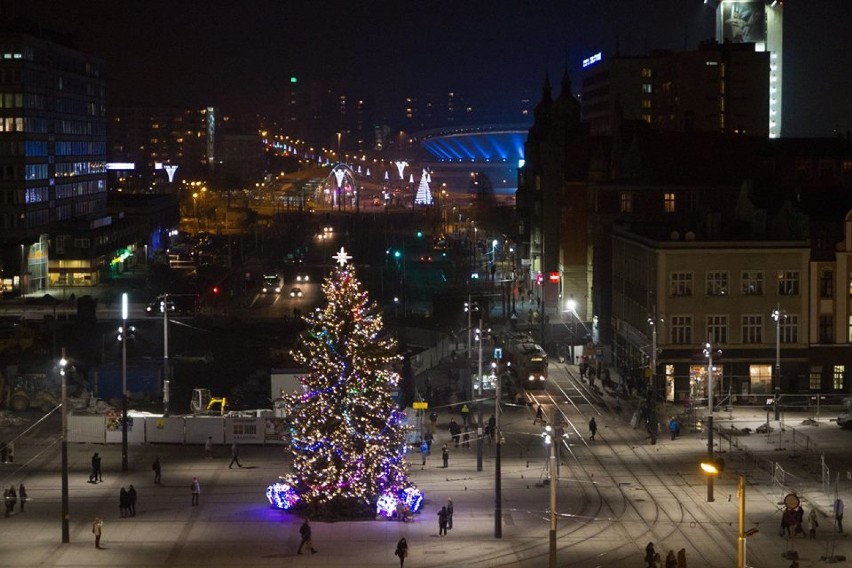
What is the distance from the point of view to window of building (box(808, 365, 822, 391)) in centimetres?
7162

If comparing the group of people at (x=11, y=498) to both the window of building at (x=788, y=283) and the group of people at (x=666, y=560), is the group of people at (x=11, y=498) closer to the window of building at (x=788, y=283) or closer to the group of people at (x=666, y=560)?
the group of people at (x=666, y=560)

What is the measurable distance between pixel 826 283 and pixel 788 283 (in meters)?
1.97

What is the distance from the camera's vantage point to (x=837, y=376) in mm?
72312

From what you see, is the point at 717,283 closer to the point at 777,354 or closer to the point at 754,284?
the point at 754,284

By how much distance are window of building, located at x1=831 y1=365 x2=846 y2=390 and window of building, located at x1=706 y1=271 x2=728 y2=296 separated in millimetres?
6578

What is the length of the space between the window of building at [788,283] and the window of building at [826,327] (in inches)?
71.6

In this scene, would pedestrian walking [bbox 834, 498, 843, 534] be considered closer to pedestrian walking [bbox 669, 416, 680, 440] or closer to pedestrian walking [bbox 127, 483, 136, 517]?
pedestrian walking [bbox 669, 416, 680, 440]

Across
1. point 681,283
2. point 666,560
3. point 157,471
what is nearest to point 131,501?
point 157,471

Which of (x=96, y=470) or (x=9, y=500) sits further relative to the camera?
(x=96, y=470)

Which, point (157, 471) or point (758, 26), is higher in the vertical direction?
point (758, 26)

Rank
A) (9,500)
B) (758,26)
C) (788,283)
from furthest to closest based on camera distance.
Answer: (758,26) < (788,283) < (9,500)

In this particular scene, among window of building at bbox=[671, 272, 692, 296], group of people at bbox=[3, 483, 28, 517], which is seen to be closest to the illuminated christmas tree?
group of people at bbox=[3, 483, 28, 517]

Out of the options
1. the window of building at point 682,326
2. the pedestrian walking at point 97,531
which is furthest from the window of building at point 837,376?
the pedestrian walking at point 97,531

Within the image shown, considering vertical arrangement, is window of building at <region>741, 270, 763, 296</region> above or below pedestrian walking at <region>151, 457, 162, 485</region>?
above
